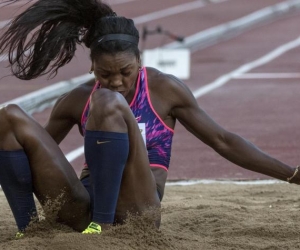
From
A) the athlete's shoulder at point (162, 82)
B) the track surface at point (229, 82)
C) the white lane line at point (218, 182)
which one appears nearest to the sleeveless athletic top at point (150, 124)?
the athlete's shoulder at point (162, 82)

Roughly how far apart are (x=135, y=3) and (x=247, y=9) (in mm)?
3021

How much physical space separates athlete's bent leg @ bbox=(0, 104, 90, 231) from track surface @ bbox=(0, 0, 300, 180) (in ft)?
8.45

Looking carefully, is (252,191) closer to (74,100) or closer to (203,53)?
(74,100)

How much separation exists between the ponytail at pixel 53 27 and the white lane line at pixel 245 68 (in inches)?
268

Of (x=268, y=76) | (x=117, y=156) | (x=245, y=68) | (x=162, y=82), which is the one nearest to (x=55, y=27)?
(x=162, y=82)

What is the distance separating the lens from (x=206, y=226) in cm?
469

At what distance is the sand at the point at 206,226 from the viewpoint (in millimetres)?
3885

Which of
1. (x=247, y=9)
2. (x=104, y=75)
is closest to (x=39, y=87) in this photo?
(x=104, y=75)

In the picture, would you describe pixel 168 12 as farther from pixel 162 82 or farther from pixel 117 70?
pixel 117 70

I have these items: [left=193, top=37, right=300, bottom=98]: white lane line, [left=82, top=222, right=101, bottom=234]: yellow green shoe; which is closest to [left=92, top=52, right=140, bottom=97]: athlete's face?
[left=82, top=222, right=101, bottom=234]: yellow green shoe

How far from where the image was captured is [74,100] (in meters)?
4.29

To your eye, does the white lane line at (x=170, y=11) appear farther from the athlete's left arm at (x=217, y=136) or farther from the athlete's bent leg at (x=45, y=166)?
the athlete's bent leg at (x=45, y=166)

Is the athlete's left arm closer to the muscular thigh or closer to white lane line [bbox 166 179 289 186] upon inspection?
the muscular thigh

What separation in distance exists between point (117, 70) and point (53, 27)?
45 centimetres
